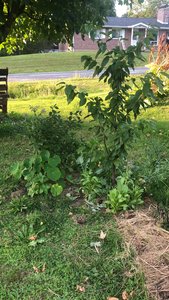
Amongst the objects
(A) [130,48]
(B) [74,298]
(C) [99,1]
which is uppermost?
(C) [99,1]

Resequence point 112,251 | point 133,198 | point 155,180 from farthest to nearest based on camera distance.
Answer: point 155,180 → point 133,198 → point 112,251

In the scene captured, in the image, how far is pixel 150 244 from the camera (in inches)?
101

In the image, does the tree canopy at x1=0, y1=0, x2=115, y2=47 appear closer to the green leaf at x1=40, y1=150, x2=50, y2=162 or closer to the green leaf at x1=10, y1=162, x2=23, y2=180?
the green leaf at x1=40, y1=150, x2=50, y2=162

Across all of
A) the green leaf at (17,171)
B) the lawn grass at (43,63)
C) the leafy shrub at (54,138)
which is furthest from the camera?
the lawn grass at (43,63)

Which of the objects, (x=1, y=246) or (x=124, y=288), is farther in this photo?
(x=1, y=246)

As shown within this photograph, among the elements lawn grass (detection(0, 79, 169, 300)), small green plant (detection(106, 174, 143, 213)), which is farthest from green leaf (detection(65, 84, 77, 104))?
lawn grass (detection(0, 79, 169, 300))

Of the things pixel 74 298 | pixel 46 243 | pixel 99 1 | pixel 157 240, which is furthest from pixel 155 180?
pixel 99 1

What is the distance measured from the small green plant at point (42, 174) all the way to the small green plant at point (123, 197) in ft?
1.72

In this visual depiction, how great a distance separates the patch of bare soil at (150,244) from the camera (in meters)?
2.22

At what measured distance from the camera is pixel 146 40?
2.73 metres

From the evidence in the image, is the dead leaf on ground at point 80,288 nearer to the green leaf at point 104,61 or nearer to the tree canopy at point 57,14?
the green leaf at point 104,61

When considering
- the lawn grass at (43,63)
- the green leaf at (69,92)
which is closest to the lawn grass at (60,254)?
the green leaf at (69,92)

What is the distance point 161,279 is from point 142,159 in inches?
89.6

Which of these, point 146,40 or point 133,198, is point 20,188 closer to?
point 133,198
